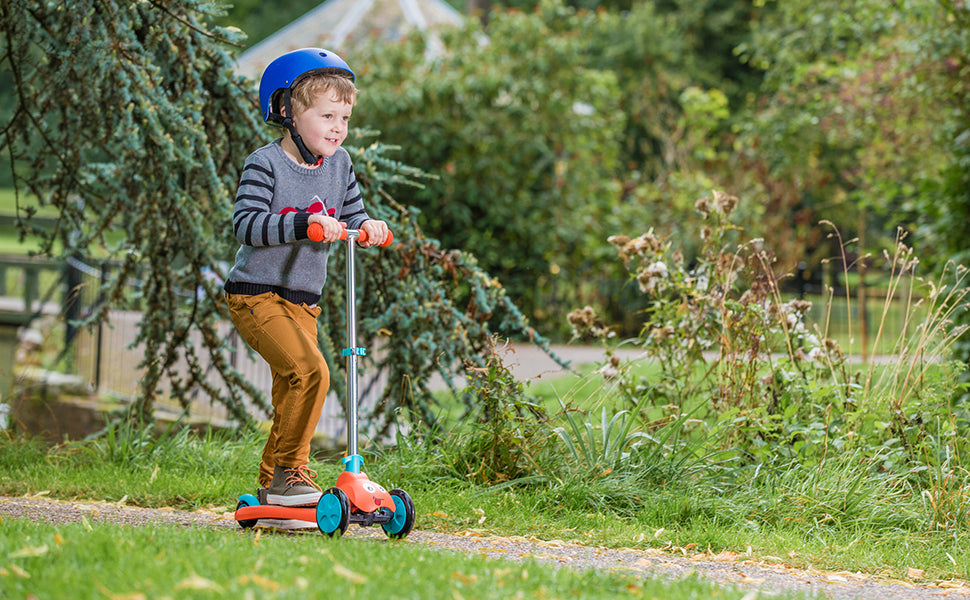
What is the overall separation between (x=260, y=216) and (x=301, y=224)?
7.9 inches

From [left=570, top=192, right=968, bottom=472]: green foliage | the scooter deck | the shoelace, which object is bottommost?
Result: the scooter deck

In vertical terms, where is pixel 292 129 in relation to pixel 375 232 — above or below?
above

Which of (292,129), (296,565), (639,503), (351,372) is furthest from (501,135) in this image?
(296,565)

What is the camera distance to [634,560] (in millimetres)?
3771

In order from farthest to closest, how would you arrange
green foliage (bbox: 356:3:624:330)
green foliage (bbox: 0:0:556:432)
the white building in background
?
the white building in background < green foliage (bbox: 356:3:624:330) < green foliage (bbox: 0:0:556:432)

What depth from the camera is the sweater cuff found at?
3.57m

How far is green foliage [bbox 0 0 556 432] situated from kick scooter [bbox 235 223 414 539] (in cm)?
170

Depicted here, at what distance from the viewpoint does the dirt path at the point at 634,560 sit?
3.48 meters

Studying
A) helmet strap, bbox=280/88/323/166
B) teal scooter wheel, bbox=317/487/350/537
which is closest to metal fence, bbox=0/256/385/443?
teal scooter wheel, bbox=317/487/350/537

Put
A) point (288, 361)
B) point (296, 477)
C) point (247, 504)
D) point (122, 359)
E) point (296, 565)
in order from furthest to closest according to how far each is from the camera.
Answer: point (122, 359) < point (247, 504) < point (296, 477) < point (288, 361) < point (296, 565)

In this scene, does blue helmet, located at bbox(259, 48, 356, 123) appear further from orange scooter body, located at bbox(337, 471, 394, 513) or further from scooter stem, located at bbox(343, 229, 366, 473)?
orange scooter body, located at bbox(337, 471, 394, 513)

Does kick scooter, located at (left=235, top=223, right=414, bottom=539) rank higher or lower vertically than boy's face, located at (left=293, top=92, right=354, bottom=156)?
lower

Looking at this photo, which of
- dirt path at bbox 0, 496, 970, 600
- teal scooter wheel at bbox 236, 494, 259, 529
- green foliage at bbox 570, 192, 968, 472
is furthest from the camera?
green foliage at bbox 570, 192, 968, 472

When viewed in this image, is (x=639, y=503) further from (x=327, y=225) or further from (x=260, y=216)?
(x=260, y=216)
